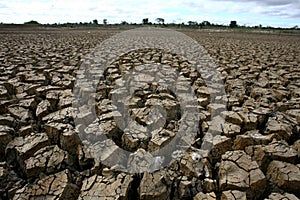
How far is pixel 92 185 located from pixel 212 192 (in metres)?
0.75

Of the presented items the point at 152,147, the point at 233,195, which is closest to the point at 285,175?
the point at 233,195

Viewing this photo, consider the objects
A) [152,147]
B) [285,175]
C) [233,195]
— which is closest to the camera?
[233,195]

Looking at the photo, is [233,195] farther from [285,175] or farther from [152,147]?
[152,147]

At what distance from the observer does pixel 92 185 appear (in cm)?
162

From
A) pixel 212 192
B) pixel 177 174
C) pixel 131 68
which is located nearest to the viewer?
pixel 212 192

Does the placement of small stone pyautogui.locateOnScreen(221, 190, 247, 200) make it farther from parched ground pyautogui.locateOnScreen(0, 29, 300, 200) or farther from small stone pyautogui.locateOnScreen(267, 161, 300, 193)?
small stone pyautogui.locateOnScreen(267, 161, 300, 193)

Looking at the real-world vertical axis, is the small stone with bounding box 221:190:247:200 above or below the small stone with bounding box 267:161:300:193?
below

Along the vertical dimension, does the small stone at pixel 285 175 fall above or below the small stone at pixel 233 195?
above

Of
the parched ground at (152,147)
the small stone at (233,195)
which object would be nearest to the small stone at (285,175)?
the parched ground at (152,147)

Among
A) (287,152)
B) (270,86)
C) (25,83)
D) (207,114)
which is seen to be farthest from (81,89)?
(270,86)

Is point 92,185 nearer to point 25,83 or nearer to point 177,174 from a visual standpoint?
point 177,174

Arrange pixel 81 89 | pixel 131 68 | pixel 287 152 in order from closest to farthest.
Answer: pixel 287 152 < pixel 81 89 < pixel 131 68

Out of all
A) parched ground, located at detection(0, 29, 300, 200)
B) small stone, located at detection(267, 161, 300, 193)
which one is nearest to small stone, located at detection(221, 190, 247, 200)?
parched ground, located at detection(0, 29, 300, 200)

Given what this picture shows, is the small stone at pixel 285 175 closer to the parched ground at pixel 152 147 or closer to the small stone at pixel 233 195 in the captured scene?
the parched ground at pixel 152 147
